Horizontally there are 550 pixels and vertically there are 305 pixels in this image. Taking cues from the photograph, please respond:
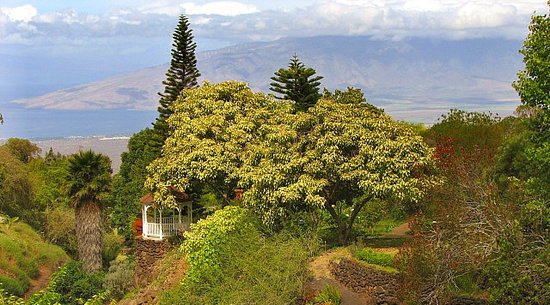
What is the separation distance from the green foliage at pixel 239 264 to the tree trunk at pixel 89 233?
37.5 feet

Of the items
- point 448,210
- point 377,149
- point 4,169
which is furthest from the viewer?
point 4,169

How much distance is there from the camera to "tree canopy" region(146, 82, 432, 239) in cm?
2511

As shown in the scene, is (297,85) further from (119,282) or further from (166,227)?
(119,282)

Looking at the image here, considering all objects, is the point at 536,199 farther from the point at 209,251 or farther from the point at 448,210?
Answer: the point at 209,251

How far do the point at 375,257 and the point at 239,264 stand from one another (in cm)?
457

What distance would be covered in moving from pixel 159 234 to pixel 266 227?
24.5 feet

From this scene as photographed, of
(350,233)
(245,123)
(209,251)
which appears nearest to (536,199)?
(350,233)

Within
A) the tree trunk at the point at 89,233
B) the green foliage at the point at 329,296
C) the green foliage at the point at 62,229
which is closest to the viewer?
the green foliage at the point at 329,296

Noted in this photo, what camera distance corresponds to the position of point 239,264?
2378 cm

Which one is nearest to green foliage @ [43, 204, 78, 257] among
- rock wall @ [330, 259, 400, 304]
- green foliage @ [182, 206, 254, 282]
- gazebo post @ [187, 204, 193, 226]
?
gazebo post @ [187, 204, 193, 226]

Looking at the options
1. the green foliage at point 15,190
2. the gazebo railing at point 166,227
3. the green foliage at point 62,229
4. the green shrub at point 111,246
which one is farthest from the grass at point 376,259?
the green foliage at point 15,190

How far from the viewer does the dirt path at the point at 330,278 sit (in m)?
23.0

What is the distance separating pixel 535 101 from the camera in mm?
19031

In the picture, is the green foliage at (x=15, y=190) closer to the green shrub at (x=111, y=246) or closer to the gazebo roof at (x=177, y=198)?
the green shrub at (x=111, y=246)
